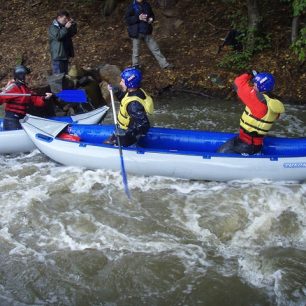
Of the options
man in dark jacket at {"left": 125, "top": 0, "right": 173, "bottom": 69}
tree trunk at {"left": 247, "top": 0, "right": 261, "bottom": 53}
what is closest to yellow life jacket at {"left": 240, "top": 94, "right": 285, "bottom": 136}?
man in dark jacket at {"left": 125, "top": 0, "right": 173, "bottom": 69}

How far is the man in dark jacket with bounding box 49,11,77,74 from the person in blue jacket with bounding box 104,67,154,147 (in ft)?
8.70

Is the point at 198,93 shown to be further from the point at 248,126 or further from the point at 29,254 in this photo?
the point at 29,254

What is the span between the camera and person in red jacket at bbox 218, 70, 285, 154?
528 centimetres

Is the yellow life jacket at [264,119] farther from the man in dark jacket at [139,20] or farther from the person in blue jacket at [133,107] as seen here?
the man in dark jacket at [139,20]

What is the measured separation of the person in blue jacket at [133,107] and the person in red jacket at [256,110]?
118 centimetres

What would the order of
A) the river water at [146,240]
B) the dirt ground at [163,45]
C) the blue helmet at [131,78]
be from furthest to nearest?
the dirt ground at [163,45] → the blue helmet at [131,78] → the river water at [146,240]

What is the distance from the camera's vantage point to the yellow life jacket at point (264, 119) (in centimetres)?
528

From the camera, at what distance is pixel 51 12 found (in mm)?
11172

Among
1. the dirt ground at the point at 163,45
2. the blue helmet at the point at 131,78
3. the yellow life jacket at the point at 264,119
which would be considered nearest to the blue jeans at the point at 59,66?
the dirt ground at the point at 163,45

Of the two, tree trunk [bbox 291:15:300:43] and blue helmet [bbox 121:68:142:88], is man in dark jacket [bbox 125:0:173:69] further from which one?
blue helmet [bbox 121:68:142:88]

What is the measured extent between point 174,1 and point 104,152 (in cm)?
561

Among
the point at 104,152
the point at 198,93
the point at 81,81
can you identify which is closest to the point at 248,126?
the point at 104,152

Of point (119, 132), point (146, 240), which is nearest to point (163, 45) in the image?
point (119, 132)

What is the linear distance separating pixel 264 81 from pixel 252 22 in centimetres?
405
